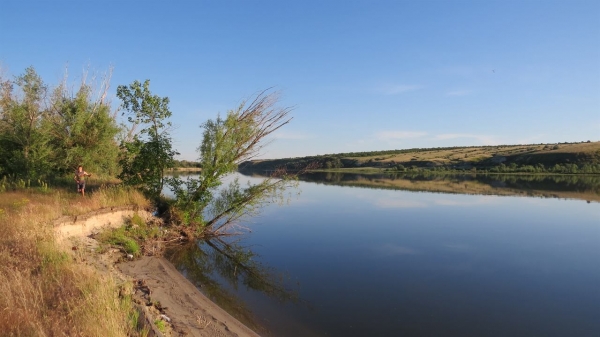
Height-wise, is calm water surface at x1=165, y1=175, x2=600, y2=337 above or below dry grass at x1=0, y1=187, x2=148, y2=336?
below

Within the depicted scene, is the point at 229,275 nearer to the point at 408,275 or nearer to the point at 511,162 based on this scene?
the point at 408,275

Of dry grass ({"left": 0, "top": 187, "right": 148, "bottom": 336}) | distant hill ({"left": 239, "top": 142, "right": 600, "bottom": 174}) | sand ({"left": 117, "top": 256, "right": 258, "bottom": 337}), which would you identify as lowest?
sand ({"left": 117, "top": 256, "right": 258, "bottom": 337})

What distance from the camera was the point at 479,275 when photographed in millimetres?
12641

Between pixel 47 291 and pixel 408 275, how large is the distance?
412 inches

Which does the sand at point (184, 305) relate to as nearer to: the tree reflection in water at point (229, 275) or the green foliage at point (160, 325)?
the green foliage at point (160, 325)

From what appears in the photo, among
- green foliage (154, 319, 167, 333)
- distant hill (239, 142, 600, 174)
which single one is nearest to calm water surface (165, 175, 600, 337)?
green foliage (154, 319, 167, 333)

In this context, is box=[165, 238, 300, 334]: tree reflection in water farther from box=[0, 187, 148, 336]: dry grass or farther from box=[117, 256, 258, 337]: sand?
box=[0, 187, 148, 336]: dry grass

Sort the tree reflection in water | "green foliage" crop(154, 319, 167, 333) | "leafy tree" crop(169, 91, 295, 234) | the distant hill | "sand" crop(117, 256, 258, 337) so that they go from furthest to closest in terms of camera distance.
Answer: the distant hill, "leafy tree" crop(169, 91, 295, 234), the tree reflection in water, "sand" crop(117, 256, 258, 337), "green foliage" crop(154, 319, 167, 333)

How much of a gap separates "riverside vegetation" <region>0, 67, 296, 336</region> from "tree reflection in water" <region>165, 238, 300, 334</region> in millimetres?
1574

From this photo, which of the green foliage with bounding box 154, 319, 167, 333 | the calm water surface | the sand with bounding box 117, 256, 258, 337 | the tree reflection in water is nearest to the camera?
the green foliage with bounding box 154, 319, 167, 333

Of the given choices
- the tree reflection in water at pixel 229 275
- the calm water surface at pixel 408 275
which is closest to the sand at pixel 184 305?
the tree reflection in water at pixel 229 275

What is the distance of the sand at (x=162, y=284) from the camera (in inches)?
303

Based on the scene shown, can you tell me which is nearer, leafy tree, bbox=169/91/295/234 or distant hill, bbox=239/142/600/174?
leafy tree, bbox=169/91/295/234

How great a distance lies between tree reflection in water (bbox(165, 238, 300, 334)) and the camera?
10295 mm
